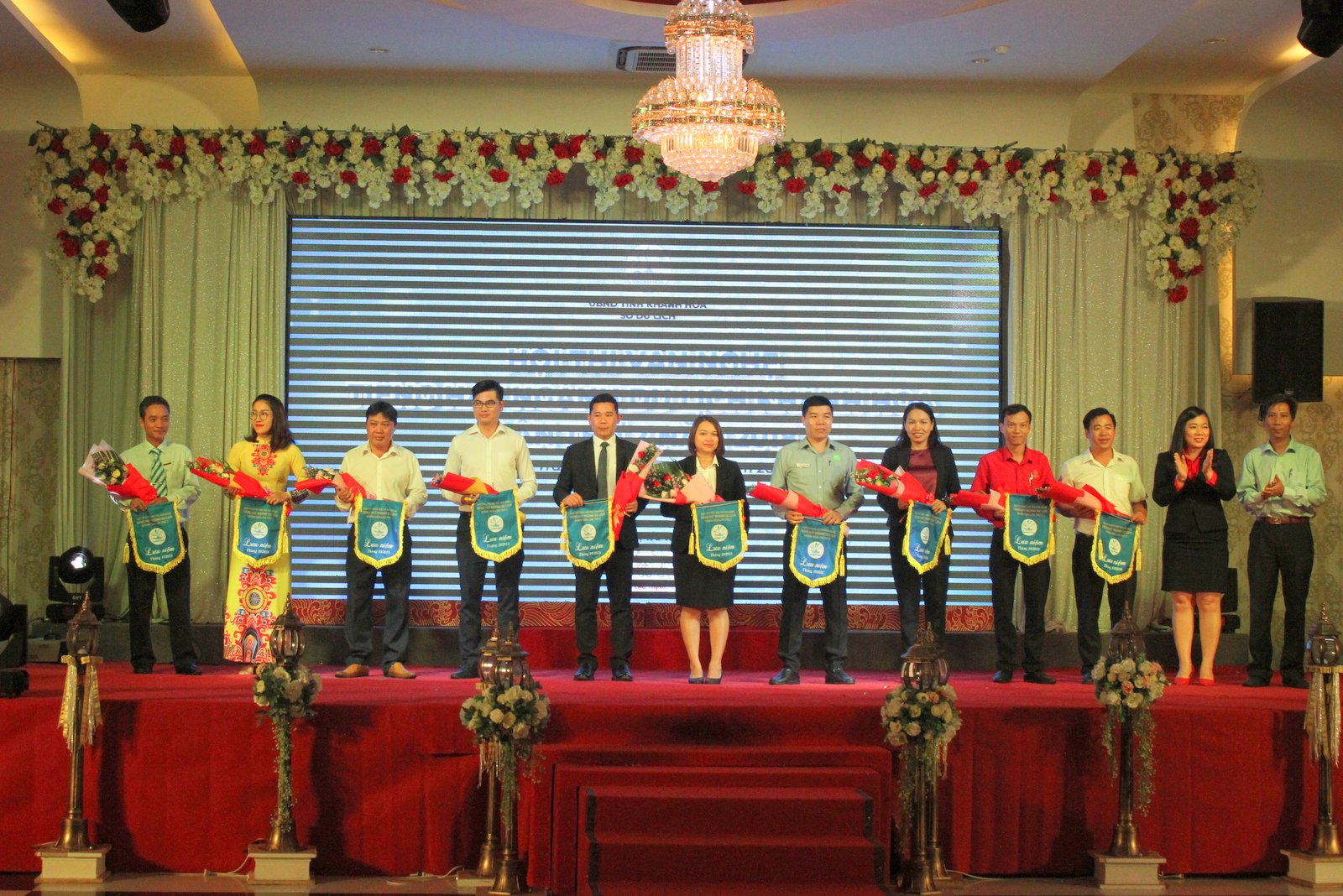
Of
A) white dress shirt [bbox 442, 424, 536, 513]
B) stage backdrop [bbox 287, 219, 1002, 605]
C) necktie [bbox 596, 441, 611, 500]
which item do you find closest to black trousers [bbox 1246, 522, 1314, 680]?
stage backdrop [bbox 287, 219, 1002, 605]

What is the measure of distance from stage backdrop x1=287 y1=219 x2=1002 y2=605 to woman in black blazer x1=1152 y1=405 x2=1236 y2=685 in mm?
1464

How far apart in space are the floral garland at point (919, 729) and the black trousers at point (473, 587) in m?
2.31

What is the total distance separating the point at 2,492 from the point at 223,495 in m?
1.57

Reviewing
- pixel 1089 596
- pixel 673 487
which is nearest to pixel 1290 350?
pixel 1089 596

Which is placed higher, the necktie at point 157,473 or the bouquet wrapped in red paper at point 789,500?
the necktie at point 157,473

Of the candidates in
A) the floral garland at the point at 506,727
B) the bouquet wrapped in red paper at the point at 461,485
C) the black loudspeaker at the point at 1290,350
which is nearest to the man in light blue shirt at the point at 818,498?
the bouquet wrapped in red paper at the point at 461,485

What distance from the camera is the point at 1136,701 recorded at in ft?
19.4

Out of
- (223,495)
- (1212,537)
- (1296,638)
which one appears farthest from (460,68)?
(1296,638)

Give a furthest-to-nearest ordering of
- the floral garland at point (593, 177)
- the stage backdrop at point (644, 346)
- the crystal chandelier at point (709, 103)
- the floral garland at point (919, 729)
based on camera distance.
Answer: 1. the stage backdrop at point (644, 346)
2. the floral garland at point (593, 177)
3. the floral garland at point (919, 729)
4. the crystal chandelier at point (709, 103)

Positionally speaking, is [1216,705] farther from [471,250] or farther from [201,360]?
[201,360]

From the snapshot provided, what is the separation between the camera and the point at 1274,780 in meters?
6.21

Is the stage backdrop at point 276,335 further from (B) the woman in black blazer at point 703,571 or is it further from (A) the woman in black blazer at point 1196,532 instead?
(B) the woman in black blazer at point 703,571

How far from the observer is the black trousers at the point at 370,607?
7.32 m

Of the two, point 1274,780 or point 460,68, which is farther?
point 460,68
